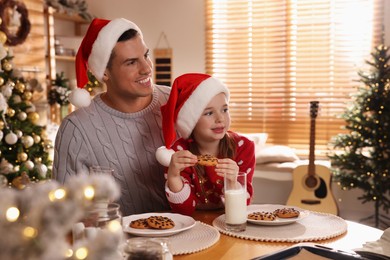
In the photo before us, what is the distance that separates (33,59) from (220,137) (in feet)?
10.8

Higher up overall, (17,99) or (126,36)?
(126,36)

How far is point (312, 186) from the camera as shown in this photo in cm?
398

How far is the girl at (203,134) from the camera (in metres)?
1.72

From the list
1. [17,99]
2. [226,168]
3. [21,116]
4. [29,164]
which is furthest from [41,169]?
[226,168]

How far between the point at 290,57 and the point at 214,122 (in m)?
A: 3.46

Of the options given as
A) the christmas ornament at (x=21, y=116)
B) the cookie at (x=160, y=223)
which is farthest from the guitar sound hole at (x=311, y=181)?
the cookie at (x=160, y=223)

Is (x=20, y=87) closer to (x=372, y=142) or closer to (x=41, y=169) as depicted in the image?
(x=41, y=169)

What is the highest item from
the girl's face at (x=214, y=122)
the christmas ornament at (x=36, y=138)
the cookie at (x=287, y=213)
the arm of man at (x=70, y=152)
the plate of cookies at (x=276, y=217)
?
the girl's face at (x=214, y=122)

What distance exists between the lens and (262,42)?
5.07 meters

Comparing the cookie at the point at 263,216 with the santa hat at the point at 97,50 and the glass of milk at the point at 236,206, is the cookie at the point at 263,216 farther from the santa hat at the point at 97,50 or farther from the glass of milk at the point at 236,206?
the santa hat at the point at 97,50

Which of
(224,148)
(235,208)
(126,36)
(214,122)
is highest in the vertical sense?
(126,36)

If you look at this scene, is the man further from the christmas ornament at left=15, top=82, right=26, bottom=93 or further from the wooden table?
the christmas ornament at left=15, top=82, right=26, bottom=93

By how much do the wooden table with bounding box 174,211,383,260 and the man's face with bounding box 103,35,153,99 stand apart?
2.58ft

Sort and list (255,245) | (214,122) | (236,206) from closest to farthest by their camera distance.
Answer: (255,245) < (236,206) < (214,122)
